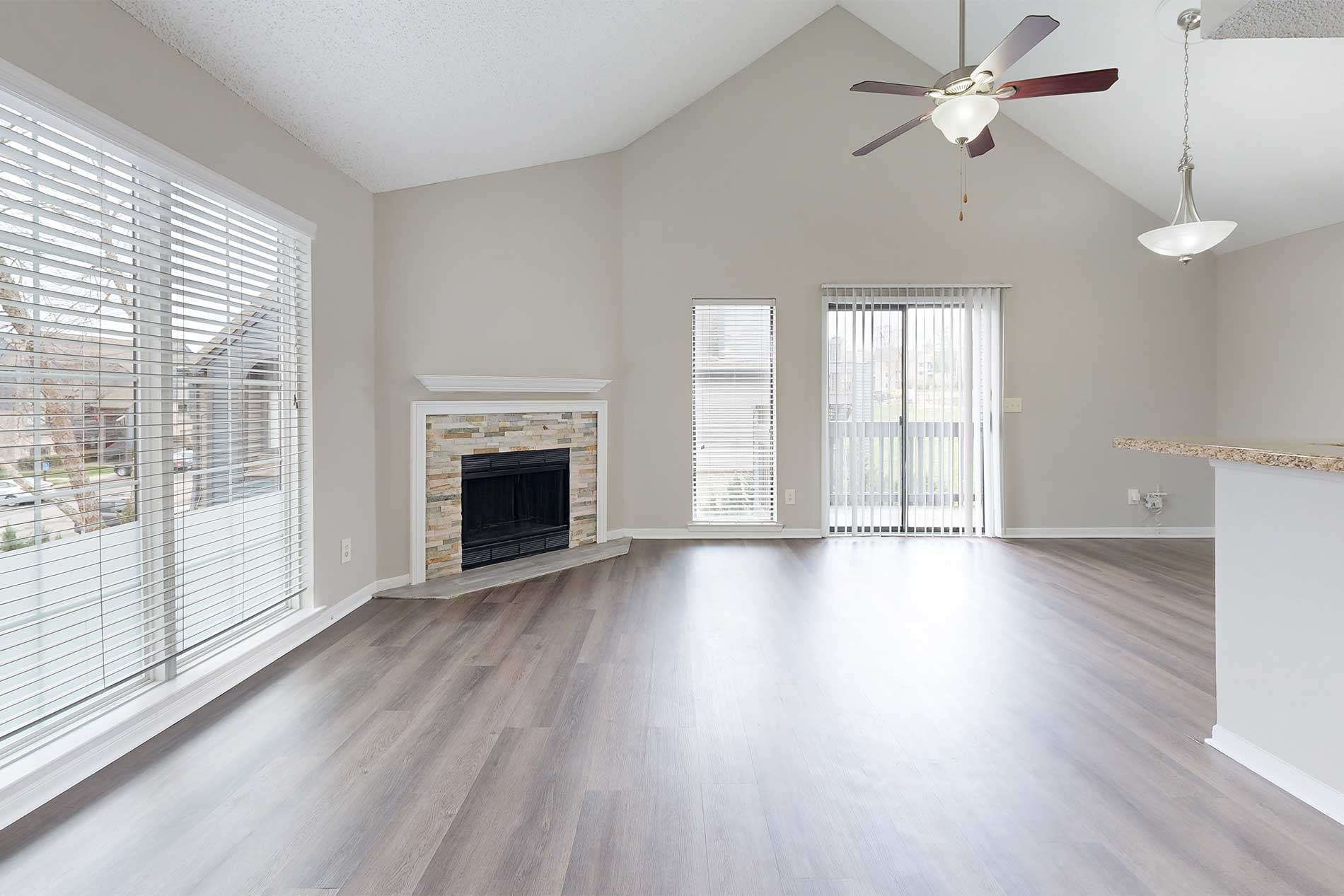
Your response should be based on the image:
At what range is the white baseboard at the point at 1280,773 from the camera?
68.1 inches

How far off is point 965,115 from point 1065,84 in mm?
386

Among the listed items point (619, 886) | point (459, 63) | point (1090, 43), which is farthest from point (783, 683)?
point (1090, 43)

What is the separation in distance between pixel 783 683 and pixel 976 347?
3.92m

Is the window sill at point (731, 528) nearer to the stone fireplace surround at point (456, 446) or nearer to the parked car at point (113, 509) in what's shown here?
the stone fireplace surround at point (456, 446)

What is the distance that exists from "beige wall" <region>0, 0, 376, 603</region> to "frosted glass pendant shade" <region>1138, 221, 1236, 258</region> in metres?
4.48

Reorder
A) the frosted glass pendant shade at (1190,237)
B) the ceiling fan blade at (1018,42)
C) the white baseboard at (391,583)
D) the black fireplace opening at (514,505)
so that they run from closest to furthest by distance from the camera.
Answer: the ceiling fan blade at (1018,42) < the frosted glass pendant shade at (1190,237) < the white baseboard at (391,583) < the black fireplace opening at (514,505)

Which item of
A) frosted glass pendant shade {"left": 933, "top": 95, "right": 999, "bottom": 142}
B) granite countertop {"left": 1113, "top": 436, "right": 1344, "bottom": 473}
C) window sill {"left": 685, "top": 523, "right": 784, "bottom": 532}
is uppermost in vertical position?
frosted glass pendant shade {"left": 933, "top": 95, "right": 999, "bottom": 142}

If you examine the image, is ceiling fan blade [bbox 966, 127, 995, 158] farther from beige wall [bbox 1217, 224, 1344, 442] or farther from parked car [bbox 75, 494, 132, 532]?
parked car [bbox 75, 494, 132, 532]

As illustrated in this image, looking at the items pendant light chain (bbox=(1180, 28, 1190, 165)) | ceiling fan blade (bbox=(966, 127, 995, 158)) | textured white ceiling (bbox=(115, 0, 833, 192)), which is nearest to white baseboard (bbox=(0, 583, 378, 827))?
textured white ceiling (bbox=(115, 0, 833, 192))

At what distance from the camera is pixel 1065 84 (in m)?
2.60

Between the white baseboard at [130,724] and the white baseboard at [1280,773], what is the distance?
367 cm

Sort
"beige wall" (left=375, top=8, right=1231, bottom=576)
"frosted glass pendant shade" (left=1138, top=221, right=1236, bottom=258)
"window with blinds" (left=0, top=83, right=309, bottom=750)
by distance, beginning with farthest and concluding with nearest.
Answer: "beige wall" (left=375, top=8, right=1231, bottom=576), "frosted glass pendant shade" (left=1138, top=221, right=1236, bottom=258), "window with blinds" (left=0, top=83, right=309, bottom=750)

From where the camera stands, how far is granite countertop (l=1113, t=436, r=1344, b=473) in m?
1.65

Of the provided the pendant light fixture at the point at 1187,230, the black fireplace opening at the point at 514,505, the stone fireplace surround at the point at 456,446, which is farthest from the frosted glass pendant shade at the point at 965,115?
the black fireplace opening at the point at 514,505
